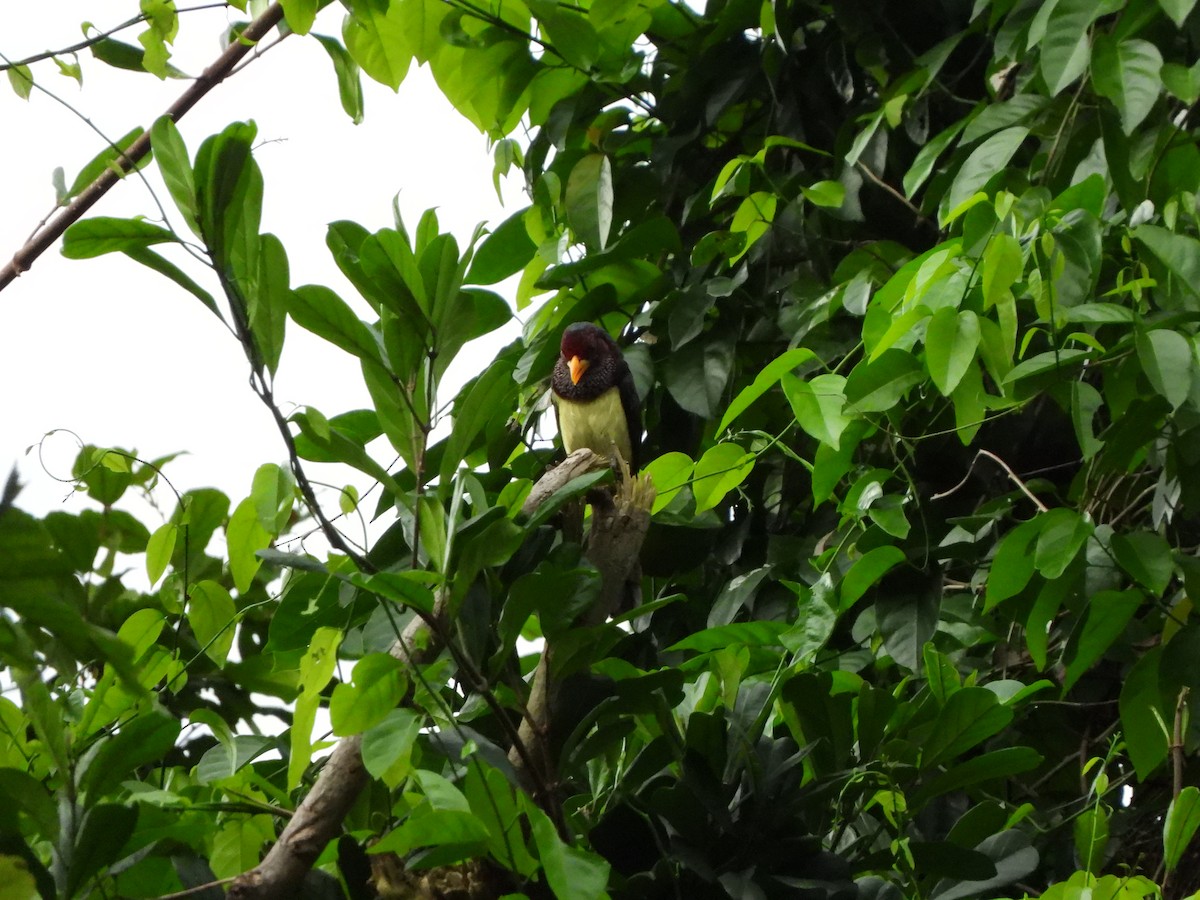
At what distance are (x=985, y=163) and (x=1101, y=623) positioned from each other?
65 centimetres

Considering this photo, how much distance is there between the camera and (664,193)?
2227 millimetres

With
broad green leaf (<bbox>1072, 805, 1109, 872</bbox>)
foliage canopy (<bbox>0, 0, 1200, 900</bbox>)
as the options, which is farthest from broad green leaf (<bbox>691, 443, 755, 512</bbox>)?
broad green leaf (<bbox>1072, 805, 1109, 872</bbox>)

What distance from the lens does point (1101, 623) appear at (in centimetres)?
145

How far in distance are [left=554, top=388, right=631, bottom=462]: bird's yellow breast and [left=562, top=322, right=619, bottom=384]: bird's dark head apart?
0.06 metres

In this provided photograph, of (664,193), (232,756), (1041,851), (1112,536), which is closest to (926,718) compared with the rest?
(1112,536)

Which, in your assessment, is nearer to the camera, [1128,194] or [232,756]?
[232,756]

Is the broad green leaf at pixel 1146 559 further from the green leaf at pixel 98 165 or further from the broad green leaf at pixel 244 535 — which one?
the green leaf at pixel 98 165

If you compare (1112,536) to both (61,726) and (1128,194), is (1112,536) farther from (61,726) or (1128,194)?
(61,726)

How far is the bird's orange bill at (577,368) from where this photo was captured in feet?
7.24

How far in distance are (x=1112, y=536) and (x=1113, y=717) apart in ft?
1.99

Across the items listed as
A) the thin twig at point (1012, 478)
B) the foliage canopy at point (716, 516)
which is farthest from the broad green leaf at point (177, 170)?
the thin twig at point (1012, 478)

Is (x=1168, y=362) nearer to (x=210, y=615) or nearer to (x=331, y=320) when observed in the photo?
(x=331, y=320)

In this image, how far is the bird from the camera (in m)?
2.15

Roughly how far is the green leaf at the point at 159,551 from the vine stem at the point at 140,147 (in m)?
0.27
